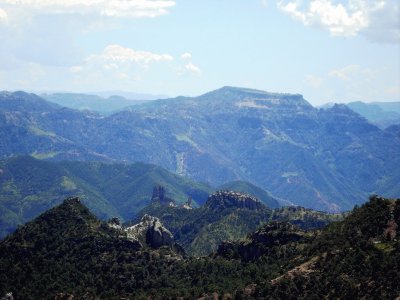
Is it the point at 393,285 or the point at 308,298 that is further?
the point at 308,298

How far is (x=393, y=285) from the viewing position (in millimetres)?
179625

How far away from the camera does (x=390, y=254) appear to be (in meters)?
199

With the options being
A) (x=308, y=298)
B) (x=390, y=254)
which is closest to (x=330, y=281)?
(x=308, y=298)

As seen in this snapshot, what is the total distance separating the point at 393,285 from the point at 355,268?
21110mm

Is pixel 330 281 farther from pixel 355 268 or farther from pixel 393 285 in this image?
pixel 393 285

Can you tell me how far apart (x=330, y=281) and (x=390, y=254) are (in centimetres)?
2105

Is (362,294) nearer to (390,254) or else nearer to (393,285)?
(393,285)

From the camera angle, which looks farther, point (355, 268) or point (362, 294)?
point (355, 268)

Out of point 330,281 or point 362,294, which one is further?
point 330,281

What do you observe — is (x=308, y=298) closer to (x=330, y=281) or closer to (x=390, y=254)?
(x=330, y=281)

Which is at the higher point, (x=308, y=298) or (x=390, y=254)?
(x=390, y=254)

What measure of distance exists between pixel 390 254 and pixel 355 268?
11.9 m

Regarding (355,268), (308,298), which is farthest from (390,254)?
(308,298)

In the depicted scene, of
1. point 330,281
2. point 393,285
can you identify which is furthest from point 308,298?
point 393,285
